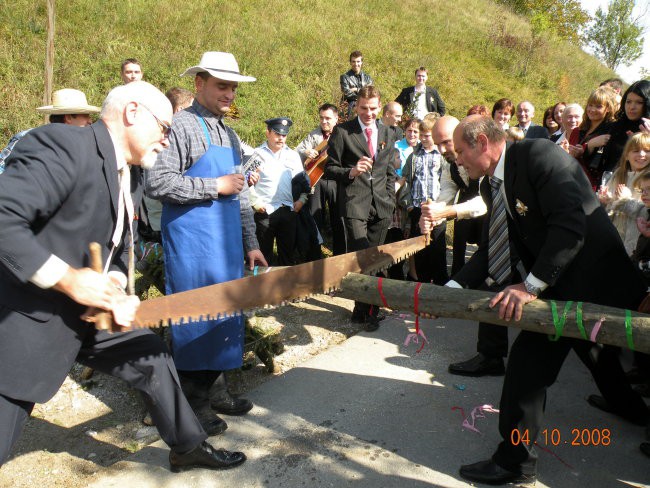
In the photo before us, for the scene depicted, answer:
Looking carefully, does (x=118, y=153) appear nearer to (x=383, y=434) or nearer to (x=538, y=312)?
(x=538, y=312)

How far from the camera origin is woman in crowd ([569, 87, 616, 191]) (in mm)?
5609

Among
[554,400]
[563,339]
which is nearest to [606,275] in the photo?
[563,339]

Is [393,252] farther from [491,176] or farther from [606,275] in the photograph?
[606,275]

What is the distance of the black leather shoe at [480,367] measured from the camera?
437 centimetres

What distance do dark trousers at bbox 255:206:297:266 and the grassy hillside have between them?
5.34m

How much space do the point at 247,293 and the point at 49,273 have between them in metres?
1.19

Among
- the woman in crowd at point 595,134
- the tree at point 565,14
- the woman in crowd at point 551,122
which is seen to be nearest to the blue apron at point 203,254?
the woman in crowd at point 595,134

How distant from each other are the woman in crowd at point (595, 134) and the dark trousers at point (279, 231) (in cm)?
321

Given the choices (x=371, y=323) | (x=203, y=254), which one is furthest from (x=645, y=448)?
(x=203, y=254)

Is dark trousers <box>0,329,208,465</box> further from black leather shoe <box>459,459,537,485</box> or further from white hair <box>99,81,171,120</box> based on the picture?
black leather shoe <box>459,459,537,485</box>

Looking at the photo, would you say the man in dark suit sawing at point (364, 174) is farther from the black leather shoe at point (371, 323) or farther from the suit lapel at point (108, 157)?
the suit lapel at point (108, 157)

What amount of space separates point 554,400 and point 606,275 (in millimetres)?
1428

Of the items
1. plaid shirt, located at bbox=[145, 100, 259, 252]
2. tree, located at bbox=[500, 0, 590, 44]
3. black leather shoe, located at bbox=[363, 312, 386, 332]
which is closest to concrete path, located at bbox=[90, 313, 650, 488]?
black leather shoe, located at bbox=[363, 312, 386, 332]

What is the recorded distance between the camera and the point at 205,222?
11.0 ft
